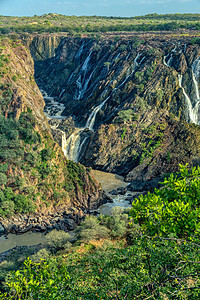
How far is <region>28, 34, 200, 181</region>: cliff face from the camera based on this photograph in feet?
159

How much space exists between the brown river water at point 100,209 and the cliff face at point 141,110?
6.23ft

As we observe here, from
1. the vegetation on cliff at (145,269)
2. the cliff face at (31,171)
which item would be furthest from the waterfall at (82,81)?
the vegetation on cliff at (145,269)

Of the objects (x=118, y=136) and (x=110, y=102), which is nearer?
(x=118, y=136)

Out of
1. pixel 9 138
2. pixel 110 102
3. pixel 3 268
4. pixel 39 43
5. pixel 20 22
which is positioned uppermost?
pixel 20 22

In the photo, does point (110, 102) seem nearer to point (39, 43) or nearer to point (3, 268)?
point (3, 268)

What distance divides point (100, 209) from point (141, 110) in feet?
74.0

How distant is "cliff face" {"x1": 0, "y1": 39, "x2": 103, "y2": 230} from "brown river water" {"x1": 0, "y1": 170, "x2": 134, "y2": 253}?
2.12m

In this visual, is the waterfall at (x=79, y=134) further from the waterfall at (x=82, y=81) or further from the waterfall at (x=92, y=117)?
the waterfall at (x=82, y=81)

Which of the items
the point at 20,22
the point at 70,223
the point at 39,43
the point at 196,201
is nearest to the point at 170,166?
the point at 70,223

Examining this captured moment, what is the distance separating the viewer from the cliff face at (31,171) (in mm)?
36594

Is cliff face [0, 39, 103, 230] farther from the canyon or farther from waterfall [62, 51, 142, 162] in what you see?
waterfall [62, 51, 142, 162]

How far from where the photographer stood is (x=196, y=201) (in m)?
13.6

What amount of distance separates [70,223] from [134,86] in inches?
1318

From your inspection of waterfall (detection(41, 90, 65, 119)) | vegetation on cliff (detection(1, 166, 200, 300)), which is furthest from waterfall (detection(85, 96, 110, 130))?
vegetation on cliff (detection(1, 166, 200, 300))
